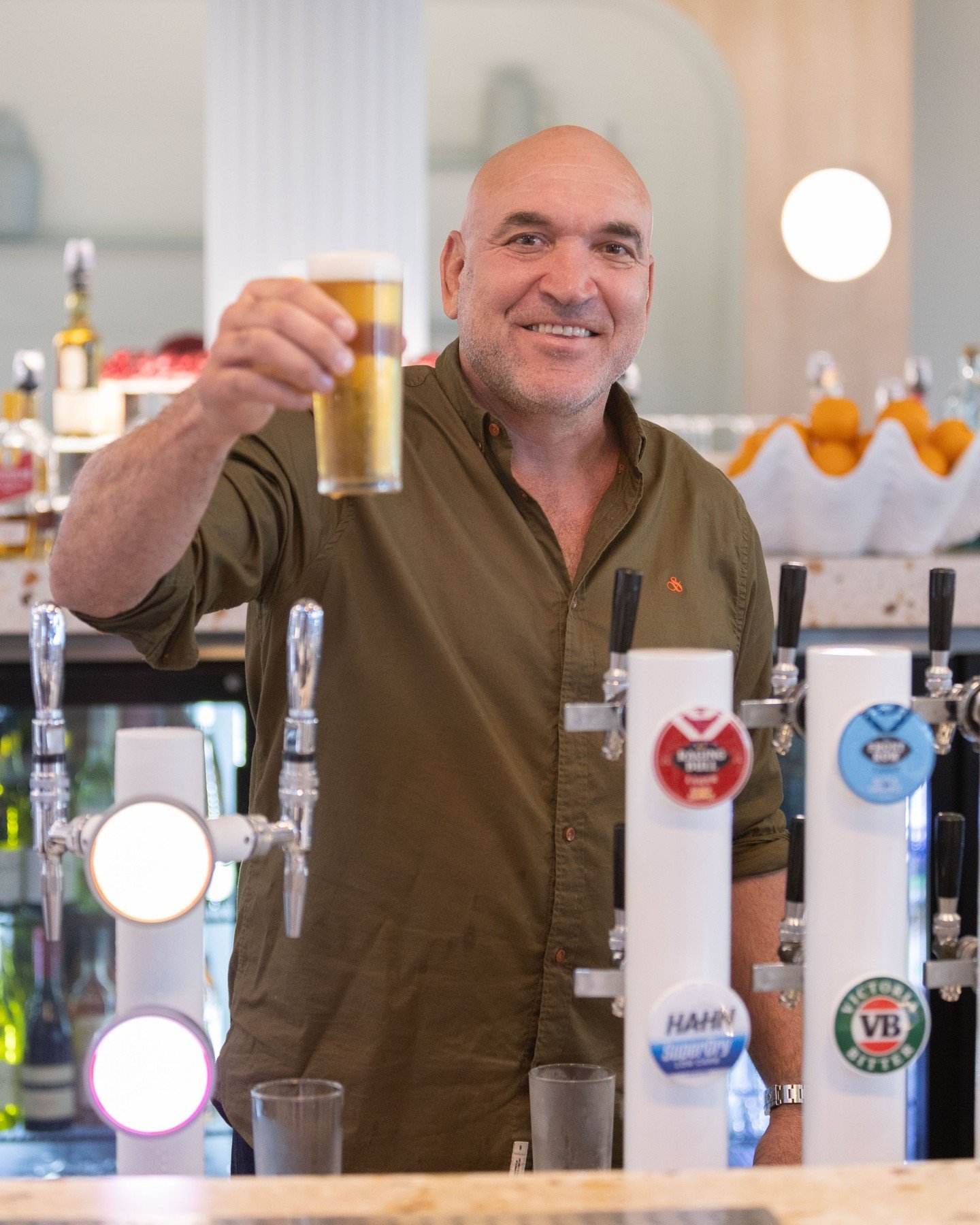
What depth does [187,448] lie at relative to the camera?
3.13ft

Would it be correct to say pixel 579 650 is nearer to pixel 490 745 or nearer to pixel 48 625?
pixel 490 745

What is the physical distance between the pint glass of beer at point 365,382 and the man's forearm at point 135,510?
149 millimetres

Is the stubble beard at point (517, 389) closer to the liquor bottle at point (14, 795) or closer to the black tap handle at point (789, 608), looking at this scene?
the black tap handle at point (789, 608)

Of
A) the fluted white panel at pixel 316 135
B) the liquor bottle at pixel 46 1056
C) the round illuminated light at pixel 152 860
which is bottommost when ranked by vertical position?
the liquor bottle at pixel 46 1056

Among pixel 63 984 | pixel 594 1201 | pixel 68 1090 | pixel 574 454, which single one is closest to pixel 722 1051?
pixel 594 1201

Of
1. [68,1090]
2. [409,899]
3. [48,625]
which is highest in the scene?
[48,625]

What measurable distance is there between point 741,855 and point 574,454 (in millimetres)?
413

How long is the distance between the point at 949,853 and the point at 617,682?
230mm

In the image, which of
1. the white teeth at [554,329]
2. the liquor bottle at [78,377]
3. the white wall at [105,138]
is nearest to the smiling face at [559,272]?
the white teeth at [554,329]

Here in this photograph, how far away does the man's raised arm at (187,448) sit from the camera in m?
0.77

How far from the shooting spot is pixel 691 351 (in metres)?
5.68

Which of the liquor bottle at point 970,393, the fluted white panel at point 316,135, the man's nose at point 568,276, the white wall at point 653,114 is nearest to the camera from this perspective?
the man's nose at point 568,276

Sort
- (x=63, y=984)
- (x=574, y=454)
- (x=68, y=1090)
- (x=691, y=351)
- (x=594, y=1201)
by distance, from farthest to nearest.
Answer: (x=691, y=351), (x=63, y=984), (x=68, y=1090), (x=574, y=454), (x=594, y=1201)

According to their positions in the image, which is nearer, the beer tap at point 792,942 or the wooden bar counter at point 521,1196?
the wooden bar counter at point 521,1196
